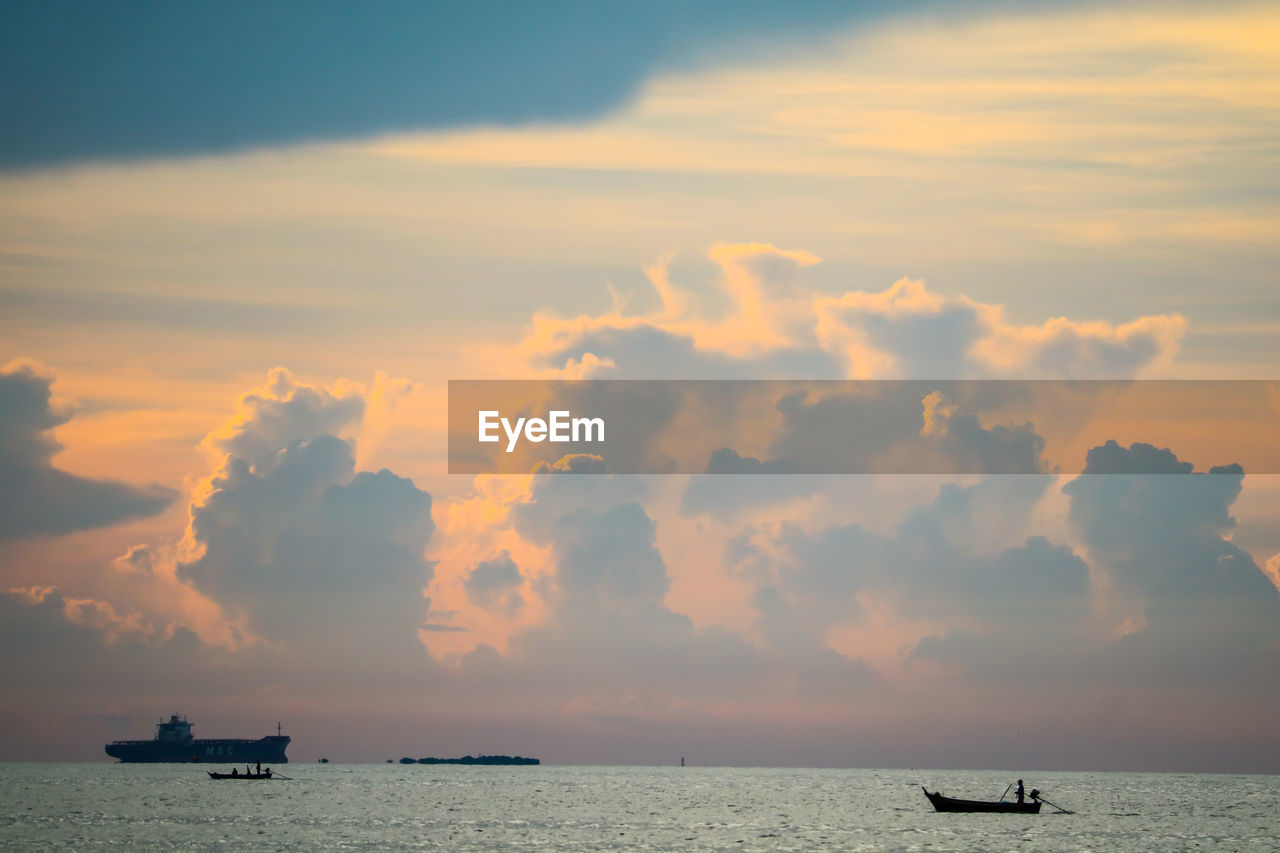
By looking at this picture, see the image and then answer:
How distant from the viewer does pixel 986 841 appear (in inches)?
5650

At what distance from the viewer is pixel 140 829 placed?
6004 inches

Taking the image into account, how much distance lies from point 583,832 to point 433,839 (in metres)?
19.9

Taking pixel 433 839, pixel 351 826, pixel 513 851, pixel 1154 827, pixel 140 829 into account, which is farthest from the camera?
pixel 1154 827

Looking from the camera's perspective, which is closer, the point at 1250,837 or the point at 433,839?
the point at 433,839

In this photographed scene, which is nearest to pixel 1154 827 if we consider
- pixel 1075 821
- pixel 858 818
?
pixel 1075 821

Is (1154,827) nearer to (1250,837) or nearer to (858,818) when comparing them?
(1250,837)

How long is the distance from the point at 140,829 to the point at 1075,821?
119m

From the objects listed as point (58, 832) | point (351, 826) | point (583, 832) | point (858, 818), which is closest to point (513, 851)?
point (583, 832)

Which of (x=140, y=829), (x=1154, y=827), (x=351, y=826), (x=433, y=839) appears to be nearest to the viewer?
(x=433, y=839)

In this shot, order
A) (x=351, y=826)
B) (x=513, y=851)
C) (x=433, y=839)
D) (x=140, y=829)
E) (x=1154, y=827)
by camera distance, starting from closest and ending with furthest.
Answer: (x=513, y=851) → (x=433, y=839) → (x=140, y=829) → (x=351, y=826) → (x=1154, y=827)

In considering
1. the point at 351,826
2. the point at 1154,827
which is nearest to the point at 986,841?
the point at 1154,827

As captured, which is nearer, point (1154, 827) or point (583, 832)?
point (583, 832)

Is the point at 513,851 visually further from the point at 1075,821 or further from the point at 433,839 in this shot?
the point at 1075,821

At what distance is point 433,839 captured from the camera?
465 ft
